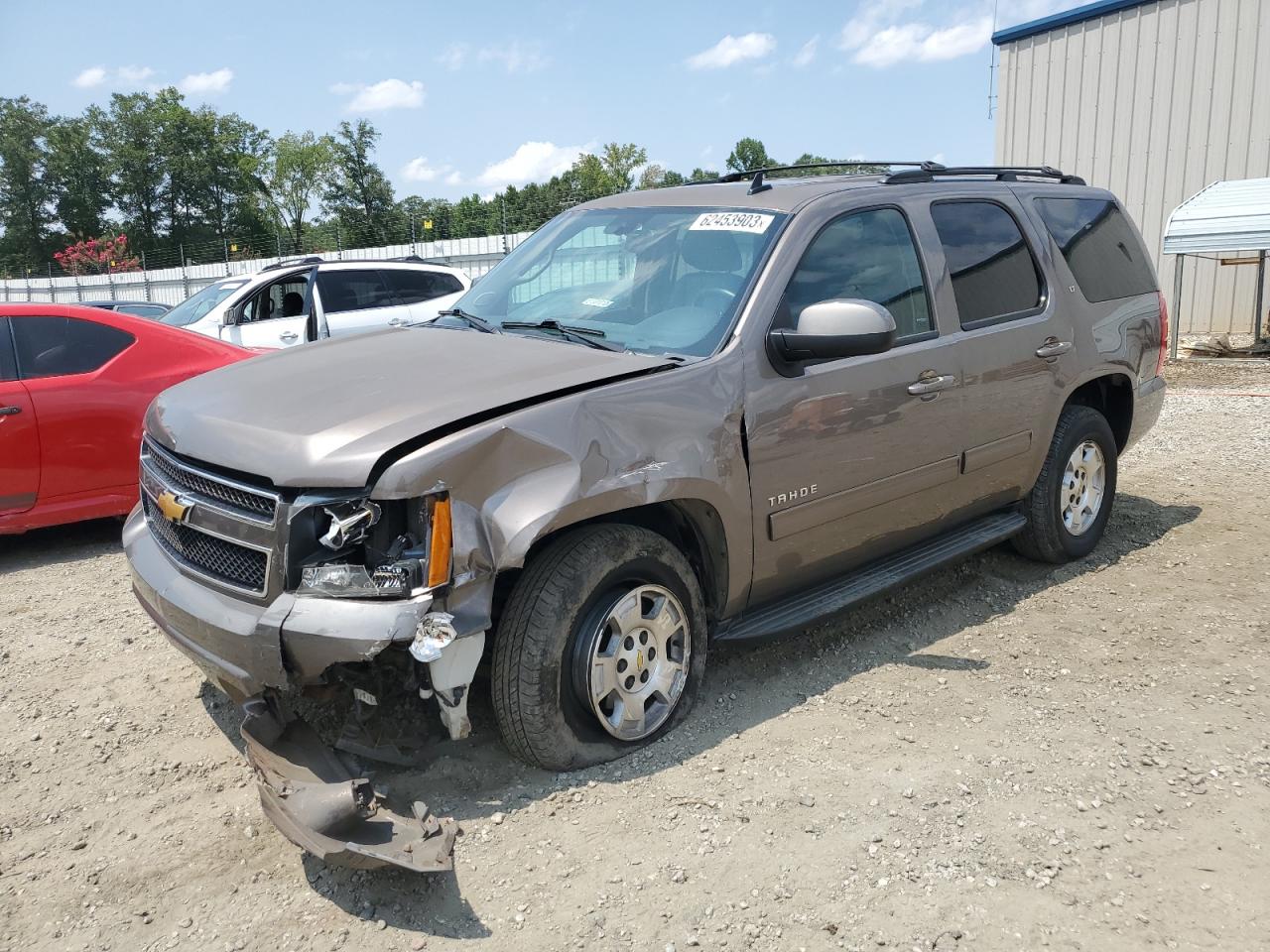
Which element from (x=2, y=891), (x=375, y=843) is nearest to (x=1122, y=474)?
(x=375, y=843)

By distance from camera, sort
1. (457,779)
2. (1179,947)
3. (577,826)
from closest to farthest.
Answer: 1. (1179,947)
2. (577,826)
3. (457,779)

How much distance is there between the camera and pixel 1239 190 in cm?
1530

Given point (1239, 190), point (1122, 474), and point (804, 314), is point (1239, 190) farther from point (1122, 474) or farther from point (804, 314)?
point (804, 314)

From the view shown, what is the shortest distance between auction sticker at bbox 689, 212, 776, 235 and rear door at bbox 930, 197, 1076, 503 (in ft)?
3.25

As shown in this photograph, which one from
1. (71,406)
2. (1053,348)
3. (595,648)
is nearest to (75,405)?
(71,406)

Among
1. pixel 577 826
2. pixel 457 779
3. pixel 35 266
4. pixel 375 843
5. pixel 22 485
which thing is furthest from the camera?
pixel 35 266

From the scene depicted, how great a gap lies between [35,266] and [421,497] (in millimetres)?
81511

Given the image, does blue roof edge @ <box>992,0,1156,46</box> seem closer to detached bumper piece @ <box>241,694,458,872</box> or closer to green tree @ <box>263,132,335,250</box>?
detached bumper piece @ <box>241,694,458,872</box>

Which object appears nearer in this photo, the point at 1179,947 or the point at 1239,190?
the point at 1179,947

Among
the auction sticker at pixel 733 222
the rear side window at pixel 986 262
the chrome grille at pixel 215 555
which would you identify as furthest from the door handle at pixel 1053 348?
the chrome grille at pixel 215 555

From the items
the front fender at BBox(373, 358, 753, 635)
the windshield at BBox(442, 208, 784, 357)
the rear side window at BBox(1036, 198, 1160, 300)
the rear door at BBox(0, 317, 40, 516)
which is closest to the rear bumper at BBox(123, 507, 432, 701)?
the front fender at BBox(373, 358, 753, 635)

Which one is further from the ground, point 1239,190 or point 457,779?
point 1239,190

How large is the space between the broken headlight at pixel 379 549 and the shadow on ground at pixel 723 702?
2.33 ft

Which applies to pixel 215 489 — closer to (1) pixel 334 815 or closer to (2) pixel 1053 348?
(1) pixel 334 815
